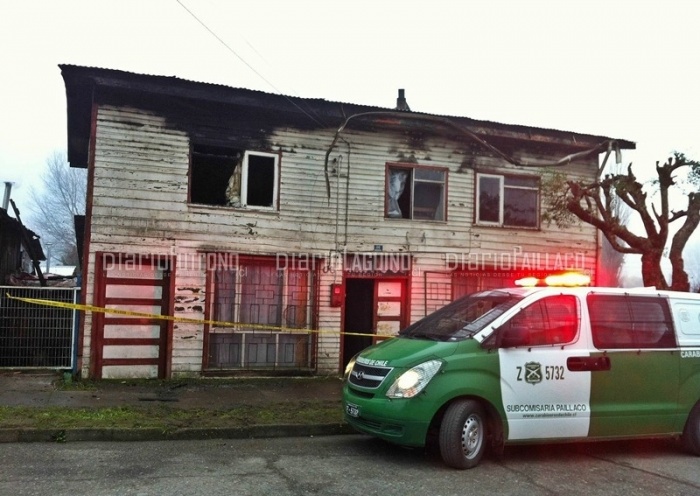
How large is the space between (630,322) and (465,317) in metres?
1.93

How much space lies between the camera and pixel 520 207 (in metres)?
13.0

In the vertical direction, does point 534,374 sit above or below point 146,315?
below

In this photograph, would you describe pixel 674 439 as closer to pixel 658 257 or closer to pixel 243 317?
pixel 658 257

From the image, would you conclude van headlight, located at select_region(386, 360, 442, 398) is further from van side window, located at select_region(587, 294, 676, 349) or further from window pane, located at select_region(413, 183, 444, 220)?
window pane, located at select_region(413, 183, 444, 220)

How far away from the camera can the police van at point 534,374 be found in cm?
573

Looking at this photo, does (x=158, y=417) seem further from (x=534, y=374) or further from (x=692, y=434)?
(x=692, y=434)

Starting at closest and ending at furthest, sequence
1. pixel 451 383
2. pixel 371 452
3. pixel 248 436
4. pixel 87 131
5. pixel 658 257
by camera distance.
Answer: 1. pixel 451 383
2. pixel 371 452
3. pixel 248 436
4. pixel 658 257
5. pixel 87 131

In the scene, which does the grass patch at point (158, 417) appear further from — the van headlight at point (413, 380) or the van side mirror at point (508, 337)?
the van side mirror at point (508, 337)

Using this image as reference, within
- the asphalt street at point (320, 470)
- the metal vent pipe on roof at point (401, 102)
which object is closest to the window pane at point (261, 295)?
the asphalt street at point (320, 470)

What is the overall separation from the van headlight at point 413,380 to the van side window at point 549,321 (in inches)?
40.4

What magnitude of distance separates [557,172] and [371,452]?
8572 millimetres

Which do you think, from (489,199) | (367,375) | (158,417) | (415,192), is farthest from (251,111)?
(367,375)

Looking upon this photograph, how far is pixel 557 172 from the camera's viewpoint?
41.8 ft

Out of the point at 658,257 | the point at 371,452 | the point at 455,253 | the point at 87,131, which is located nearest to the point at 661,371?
the point at 371,452
